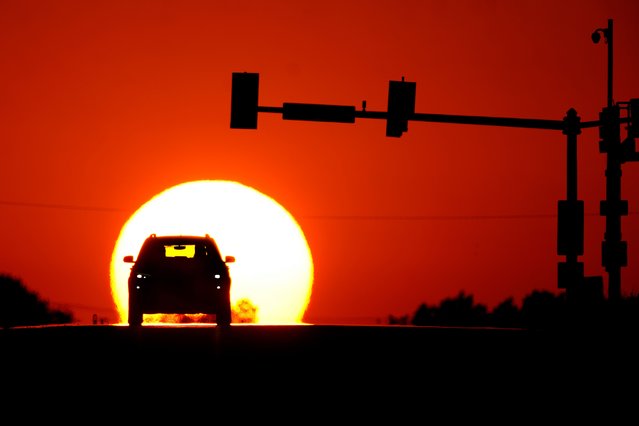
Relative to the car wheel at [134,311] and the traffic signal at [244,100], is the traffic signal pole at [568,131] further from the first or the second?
the car wheel at [134,311]

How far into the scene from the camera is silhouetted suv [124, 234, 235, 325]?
2712cm

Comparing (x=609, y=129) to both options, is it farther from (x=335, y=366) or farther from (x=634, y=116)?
(x=335, y=366)

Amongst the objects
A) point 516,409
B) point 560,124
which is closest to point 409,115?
point 560,124

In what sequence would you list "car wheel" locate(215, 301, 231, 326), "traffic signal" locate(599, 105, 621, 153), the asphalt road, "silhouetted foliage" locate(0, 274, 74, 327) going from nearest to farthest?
the asphalt road → "car wheel" locate(215, 301, 231, 326) → "traffic signal" locate(599, 105, 621, 153) → "silhouetted foliage" locate(0, 274, 74, 327)

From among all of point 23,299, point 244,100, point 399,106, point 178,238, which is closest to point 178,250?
point 178,238

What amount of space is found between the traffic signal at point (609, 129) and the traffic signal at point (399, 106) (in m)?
5.54

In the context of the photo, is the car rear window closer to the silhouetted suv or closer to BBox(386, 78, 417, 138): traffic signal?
the silhouetted suv

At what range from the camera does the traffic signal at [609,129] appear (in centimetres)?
3488

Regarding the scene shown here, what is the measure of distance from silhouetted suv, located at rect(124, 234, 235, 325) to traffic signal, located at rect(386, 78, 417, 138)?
586 centimetres

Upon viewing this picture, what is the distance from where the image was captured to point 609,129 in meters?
35.1

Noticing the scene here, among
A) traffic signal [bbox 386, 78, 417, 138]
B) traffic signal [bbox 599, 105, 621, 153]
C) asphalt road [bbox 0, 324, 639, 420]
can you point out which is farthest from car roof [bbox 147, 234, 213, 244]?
traffic signal [bbox 599, 105, 621, 153]

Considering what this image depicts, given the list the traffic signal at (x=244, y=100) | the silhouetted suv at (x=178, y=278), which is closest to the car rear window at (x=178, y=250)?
the silhouetted suv at (x=178, y=278)

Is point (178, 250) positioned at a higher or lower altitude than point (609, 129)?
lower

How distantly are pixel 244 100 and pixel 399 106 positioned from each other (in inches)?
133
